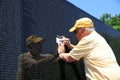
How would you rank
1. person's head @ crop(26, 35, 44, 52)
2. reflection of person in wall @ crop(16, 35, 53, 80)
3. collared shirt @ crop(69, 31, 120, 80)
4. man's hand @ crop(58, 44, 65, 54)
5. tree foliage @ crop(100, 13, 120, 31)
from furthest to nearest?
tree foliage @ crop(100, 13, 120, 31), man's hand @ crop(58, 44, 65, 54), person's head @ crop(26, 35, 44, 52), reflection of person in wall @ crop(16, 35, 53, 80), collared shirt @ crop(69, 31, 120, 80)

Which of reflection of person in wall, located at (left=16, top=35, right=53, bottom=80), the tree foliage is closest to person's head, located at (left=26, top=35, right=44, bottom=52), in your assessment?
reflection of person in wall, located at (left=16, top=35, right=53, bottom=80)

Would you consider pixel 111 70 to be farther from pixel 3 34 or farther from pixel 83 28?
pixel 3 34

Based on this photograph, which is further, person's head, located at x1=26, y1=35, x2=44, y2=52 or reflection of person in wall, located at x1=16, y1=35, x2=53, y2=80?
person's head, located at x1=26, y1=35, x2=44, y2=52

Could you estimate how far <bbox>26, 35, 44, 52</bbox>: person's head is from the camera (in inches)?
207

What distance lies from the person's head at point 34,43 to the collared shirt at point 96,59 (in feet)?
1.75

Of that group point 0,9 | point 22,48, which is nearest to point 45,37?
point 22,48

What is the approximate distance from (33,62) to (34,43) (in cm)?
24

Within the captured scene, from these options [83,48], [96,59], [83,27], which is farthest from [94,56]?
[83,27]

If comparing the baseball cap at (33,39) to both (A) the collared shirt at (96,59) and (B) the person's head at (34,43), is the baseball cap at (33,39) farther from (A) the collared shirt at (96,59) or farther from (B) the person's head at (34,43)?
(A) the collared shirt at (96,59)

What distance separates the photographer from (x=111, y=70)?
4.93 m

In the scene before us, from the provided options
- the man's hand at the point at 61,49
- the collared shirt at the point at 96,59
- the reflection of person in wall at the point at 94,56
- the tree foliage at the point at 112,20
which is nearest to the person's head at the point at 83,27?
the reflection of person in wall at the point at 94,56

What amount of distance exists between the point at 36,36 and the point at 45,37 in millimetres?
345

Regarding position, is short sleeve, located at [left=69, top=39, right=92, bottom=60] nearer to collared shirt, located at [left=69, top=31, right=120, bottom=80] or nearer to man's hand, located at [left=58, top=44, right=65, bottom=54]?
collared shirt, located at [left=69, top=31, right=120, bottom=80]

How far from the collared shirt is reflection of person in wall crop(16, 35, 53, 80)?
535 mm
